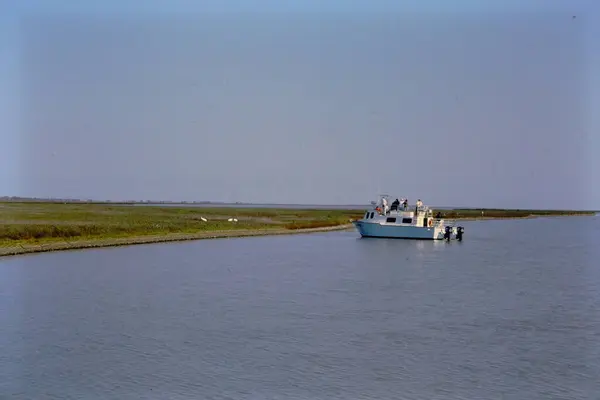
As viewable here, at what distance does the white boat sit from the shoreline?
14.0 meters

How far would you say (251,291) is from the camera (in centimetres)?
3578

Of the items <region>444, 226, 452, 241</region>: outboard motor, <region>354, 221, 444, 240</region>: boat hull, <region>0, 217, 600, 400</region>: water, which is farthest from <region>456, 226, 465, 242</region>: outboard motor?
<region>0, 217, 600, 400</region>: water

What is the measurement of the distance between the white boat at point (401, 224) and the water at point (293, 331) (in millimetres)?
27366

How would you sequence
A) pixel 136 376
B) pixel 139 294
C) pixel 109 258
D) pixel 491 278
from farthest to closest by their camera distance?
1. pixel 109 258
2. pixel 491 278
3. pixel 139 294
4. pixel 136 376

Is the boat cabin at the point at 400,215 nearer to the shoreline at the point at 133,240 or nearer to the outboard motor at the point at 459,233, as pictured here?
the outboard motor at the point at 459,233

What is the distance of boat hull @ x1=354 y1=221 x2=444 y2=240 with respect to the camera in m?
77.3

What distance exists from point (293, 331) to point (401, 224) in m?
52.9

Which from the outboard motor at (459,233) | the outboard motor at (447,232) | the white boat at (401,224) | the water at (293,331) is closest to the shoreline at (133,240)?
the water at (293,331)

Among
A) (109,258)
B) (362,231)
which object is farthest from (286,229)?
(109,258)

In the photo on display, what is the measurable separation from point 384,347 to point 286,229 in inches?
2855

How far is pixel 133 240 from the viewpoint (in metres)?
65.1

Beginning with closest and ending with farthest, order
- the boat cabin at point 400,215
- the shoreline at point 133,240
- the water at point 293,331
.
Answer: the water at point 293,331
the shoreline at point 133,240
the boat cabin at point 400,215

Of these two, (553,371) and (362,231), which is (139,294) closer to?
Answer: (553,371)

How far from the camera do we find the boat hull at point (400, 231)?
7731 cm
